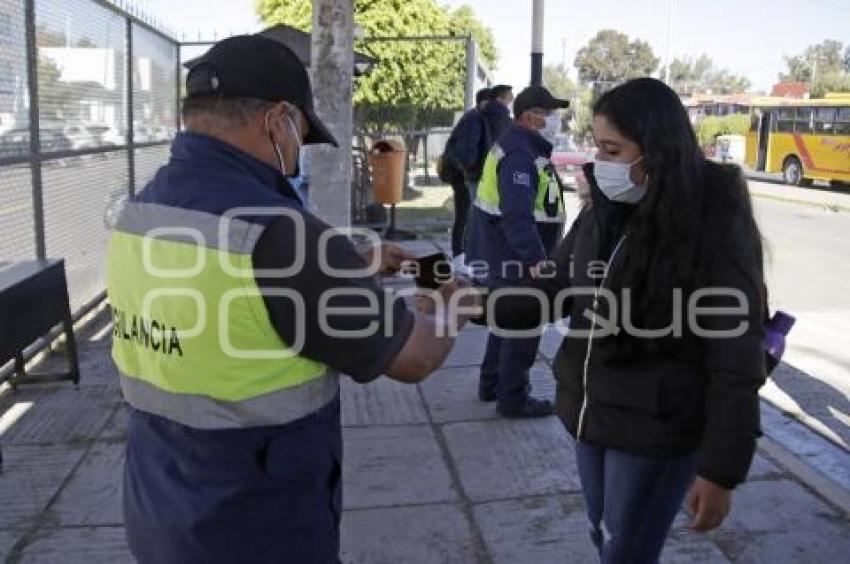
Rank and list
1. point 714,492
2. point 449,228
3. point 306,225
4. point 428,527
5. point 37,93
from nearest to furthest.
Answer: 1. point 306,225
2. point 714,492
3. point 428,527
4. point 37,93
5. point 449,228

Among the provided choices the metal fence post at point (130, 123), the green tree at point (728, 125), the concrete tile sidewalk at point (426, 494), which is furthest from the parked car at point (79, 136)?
the green tree at point (728, 125)

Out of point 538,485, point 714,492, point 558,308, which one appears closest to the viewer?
point 714,492

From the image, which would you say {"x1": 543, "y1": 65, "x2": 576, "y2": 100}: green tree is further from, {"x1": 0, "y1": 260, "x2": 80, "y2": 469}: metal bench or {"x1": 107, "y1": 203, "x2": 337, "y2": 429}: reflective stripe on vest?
{"x1": 107, "y1": 203, "x2": 337, "y2": 429}: reflective stripe on vest

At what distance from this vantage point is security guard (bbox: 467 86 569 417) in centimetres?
481

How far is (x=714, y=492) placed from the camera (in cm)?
210

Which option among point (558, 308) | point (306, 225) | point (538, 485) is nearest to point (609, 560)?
point (558, 308)

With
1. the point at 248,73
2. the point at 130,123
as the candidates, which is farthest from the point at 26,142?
the point at 248,73

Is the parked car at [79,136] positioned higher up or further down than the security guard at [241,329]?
higher up

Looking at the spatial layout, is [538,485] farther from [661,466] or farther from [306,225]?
[306,225]

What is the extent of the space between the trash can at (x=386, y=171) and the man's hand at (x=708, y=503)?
10.4 metres

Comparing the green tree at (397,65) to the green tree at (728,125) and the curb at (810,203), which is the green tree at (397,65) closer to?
the curb at (810,203)

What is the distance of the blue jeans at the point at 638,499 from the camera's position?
7.65 ft

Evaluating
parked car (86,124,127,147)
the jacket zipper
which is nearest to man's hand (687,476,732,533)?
the jacket zipper

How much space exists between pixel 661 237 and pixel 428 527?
2050mm
